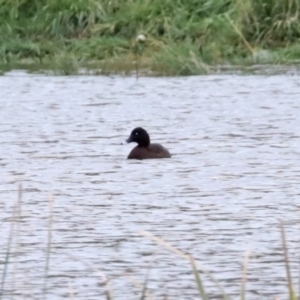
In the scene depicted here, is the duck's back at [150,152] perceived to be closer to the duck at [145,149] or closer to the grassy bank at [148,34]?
the duck at [145,149]

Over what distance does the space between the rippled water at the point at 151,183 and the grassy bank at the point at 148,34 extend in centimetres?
137

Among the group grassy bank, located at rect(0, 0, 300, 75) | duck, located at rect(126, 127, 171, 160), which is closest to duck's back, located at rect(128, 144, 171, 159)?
duck, located at rect(126, 127, 171, 160)

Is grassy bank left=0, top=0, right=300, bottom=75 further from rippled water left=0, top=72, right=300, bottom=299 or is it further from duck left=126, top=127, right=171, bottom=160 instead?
duck left=126, top=127, right=171, bottom=160

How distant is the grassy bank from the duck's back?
24.1 ft

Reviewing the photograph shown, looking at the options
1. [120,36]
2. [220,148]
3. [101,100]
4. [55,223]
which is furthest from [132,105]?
[55,223]

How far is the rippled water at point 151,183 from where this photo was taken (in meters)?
7.90

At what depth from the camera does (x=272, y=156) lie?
1297cm

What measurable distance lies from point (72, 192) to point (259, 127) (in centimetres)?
475

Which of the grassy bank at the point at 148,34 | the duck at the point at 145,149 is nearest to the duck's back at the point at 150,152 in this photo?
the duck at the point at 145,149

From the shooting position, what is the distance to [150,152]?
13180 millimetres

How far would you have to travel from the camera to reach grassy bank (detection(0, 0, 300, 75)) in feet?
71.9

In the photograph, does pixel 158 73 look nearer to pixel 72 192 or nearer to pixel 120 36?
pixel 120 36

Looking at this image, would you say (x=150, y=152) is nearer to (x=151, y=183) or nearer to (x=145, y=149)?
(x=145, y=149)

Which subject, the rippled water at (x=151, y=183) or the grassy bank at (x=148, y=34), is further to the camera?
the grassy bank at (x=148, y=34)
